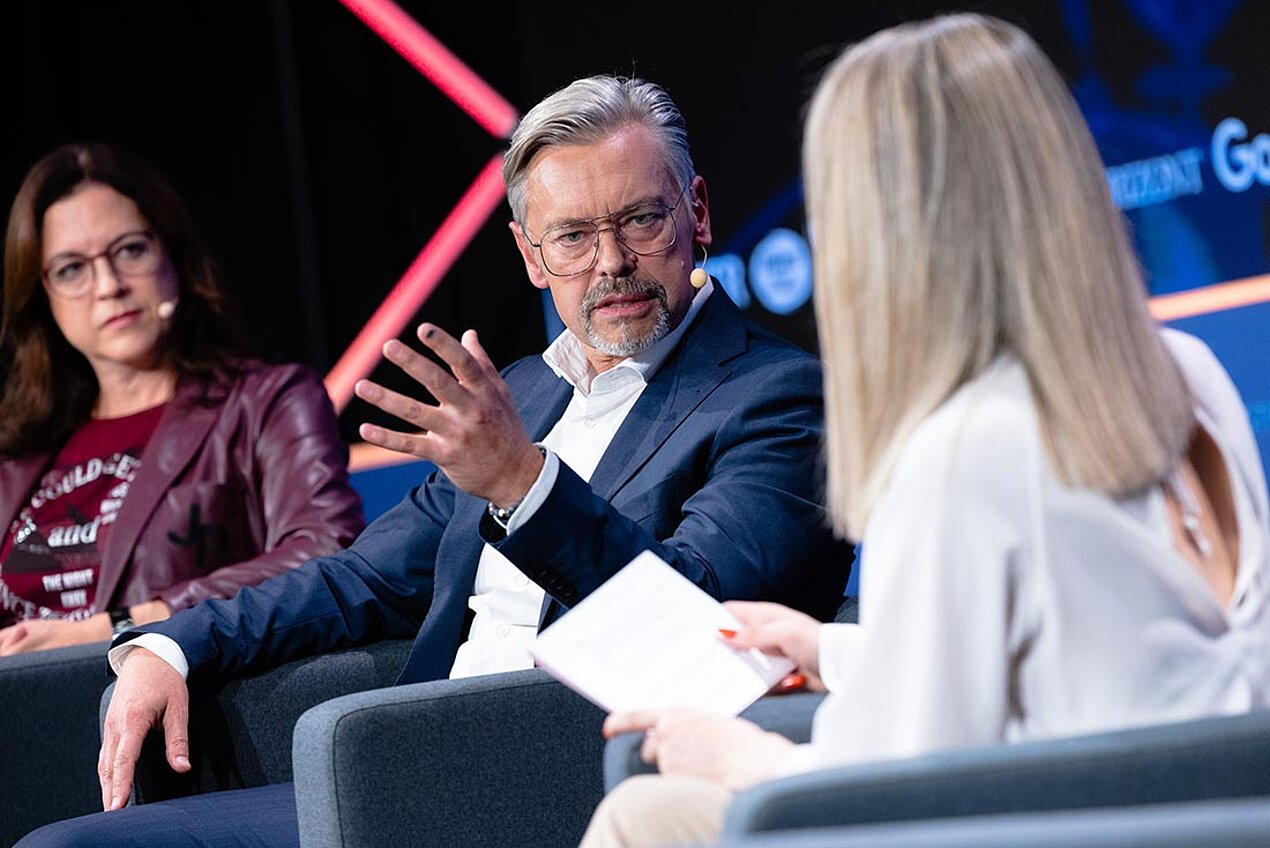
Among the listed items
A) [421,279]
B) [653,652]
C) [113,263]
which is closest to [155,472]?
[113,263]

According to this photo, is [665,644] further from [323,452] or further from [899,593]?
[323,452]

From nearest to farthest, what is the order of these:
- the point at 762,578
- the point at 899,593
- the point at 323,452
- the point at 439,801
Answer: the point at 899,593 < the point at 439,801 < the point at 762,578 < the point at 323,452

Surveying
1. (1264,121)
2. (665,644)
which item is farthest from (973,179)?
(1264,121)

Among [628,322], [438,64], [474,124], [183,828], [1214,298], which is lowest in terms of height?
[183,828]

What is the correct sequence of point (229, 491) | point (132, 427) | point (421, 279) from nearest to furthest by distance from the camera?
point (229, 491), point (132, 427), point (421, 279)

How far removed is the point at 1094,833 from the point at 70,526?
2758 mm

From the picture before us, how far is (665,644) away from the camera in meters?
1.75

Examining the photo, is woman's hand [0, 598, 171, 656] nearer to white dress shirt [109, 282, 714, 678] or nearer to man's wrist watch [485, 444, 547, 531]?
white dress shirt [109, 282, 714, 678]

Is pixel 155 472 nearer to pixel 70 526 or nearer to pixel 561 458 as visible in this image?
pixel 70 526

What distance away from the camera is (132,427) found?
11.5 ft

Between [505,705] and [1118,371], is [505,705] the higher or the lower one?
the lower one

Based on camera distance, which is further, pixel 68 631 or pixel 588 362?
pixel 68 631

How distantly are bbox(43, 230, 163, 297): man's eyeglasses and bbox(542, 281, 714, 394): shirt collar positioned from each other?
1.10m

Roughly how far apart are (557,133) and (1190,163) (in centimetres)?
162
